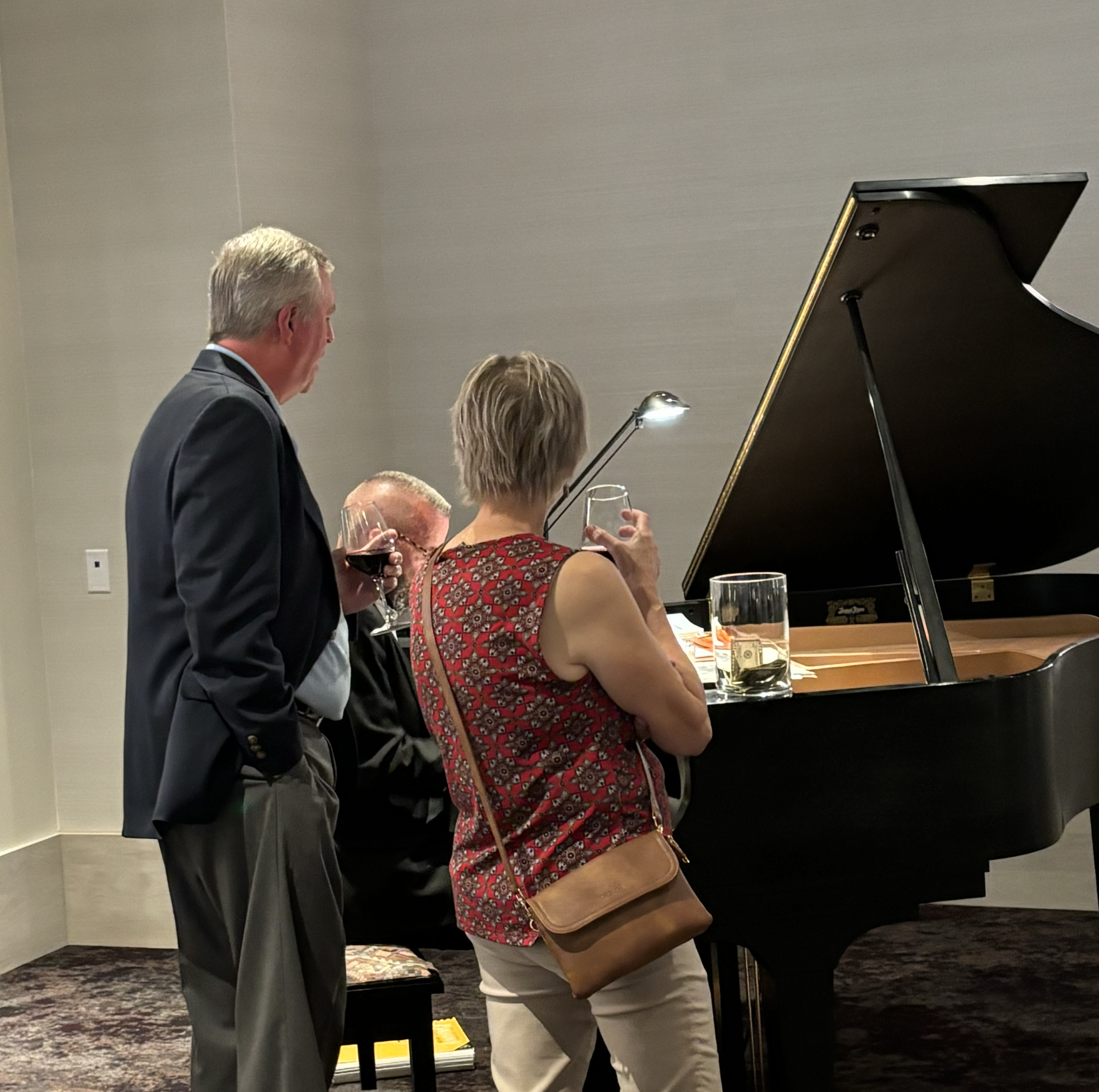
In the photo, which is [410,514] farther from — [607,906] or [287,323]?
[607,906]

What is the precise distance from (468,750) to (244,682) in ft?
1.19

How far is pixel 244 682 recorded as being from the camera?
191cm

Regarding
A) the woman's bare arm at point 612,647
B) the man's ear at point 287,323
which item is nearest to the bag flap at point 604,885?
the woman's bare arm at point 612,647

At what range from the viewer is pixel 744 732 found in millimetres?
2223

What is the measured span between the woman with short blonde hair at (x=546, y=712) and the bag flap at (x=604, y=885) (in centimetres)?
1

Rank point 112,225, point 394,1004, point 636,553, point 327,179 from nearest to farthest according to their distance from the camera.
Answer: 1. point 636,553
2. point 394,1004
3. point 112,225
4. point 327,179

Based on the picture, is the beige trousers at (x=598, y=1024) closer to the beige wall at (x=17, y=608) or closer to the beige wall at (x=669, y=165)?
the beige wall at (x=17, y=608)

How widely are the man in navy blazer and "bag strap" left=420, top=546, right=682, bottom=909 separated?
11.2 inches

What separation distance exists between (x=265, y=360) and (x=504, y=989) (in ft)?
3.16

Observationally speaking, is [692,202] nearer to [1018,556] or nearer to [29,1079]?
[1018,556]

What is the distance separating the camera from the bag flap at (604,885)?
66.7 inches

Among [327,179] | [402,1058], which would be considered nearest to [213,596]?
[402,1058]

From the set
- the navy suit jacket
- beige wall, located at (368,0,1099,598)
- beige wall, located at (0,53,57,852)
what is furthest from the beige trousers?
beige wall, located at (368,0,1099,598)

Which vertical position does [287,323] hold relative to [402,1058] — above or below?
above
